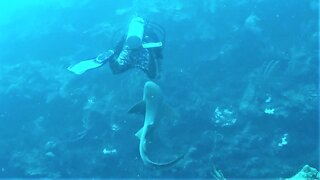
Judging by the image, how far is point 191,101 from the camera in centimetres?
884

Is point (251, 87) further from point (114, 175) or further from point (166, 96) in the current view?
point (114, 175)

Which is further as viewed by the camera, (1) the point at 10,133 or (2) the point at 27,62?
(2) the point at 27,62

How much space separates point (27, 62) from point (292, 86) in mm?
9798

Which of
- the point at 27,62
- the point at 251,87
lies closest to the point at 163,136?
the point at 251,87

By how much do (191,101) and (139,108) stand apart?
1575mm

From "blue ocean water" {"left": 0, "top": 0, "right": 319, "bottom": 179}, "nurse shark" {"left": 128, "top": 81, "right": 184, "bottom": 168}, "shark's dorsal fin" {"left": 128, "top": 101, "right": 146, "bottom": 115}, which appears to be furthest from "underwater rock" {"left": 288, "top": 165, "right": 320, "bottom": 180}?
"shark's dorsal fin" {"left": 128, "top": 101, "right": 146, "bottom": 115}

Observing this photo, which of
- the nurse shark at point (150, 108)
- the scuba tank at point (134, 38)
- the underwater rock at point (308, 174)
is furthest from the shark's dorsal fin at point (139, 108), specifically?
the underwater rock at point (308, 174)

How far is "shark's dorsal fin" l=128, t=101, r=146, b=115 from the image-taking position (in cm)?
794

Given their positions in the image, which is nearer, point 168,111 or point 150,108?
point 150,108

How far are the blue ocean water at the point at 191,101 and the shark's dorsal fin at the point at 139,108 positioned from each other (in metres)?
0.49

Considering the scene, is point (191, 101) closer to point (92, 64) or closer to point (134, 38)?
point (134, 38)

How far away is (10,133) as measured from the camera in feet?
31.9

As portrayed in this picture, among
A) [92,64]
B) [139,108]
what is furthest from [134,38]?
[139,108]

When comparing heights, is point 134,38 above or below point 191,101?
above
